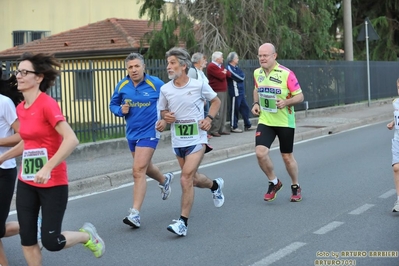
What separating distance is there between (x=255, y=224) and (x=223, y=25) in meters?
14.6

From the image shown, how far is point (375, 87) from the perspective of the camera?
29.5 m

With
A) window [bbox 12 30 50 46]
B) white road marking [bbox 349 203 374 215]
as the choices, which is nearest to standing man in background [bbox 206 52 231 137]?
white road marking [bbox 349 203 374 215]

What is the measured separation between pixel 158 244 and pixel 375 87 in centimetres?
2407

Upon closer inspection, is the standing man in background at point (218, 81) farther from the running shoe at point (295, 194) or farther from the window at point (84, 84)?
the running shoe at point (295, 194)

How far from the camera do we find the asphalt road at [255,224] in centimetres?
635

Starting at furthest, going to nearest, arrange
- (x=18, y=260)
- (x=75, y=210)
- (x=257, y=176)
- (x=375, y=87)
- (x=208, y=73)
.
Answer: (x=375, y=87) → (x=208, y=73) → (x=257, y=176) → (x=75, y=210) → (x=18, y=260)

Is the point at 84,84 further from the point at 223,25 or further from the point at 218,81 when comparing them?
the point at 223,25

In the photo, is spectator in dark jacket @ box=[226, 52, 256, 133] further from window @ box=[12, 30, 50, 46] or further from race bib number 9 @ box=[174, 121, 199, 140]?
window @ box=[12, 30, 50, 46]

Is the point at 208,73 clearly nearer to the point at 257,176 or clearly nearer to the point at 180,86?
the point at 257,176

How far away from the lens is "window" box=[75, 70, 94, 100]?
14.1 meters

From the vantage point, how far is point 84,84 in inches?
563

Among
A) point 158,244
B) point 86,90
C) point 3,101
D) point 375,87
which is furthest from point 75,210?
point 375,87

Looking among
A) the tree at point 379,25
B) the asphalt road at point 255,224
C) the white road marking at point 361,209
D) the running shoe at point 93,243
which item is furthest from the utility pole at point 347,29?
the running shoe at point 93,243

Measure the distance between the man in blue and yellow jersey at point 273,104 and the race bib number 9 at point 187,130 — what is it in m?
1.47
